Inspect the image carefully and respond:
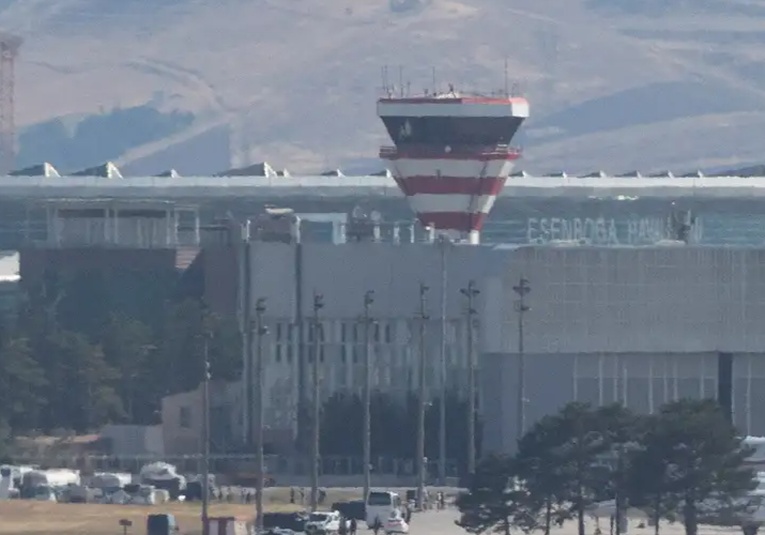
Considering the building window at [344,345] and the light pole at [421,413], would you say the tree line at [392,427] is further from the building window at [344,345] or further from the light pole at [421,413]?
the light pole at [421,413]

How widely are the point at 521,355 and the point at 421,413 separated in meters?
3.73

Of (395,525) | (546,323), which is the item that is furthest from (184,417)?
(395,525)

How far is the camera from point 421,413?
109 m

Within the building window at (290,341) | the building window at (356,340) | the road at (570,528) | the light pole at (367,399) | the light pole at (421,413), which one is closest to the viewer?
the road at (570,528)

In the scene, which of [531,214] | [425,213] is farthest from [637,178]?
[425,213]

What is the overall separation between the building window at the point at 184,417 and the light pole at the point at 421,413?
8.39 meters

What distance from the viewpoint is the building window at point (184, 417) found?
122m

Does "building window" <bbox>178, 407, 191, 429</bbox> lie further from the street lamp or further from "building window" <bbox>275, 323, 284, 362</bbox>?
the street lamp

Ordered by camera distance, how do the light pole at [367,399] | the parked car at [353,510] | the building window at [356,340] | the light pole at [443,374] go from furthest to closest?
the building window at [356,340]
the light pole at [443,374]
the light pole at [367,399]
the parked car at [353,510]

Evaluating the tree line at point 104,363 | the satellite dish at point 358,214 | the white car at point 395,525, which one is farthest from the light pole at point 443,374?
the white car at point 395,525

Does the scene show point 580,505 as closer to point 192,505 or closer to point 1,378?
point 192,505

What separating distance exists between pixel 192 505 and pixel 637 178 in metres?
99.3

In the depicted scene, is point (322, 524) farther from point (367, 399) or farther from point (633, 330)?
point (633, 330)

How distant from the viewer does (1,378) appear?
119 m
